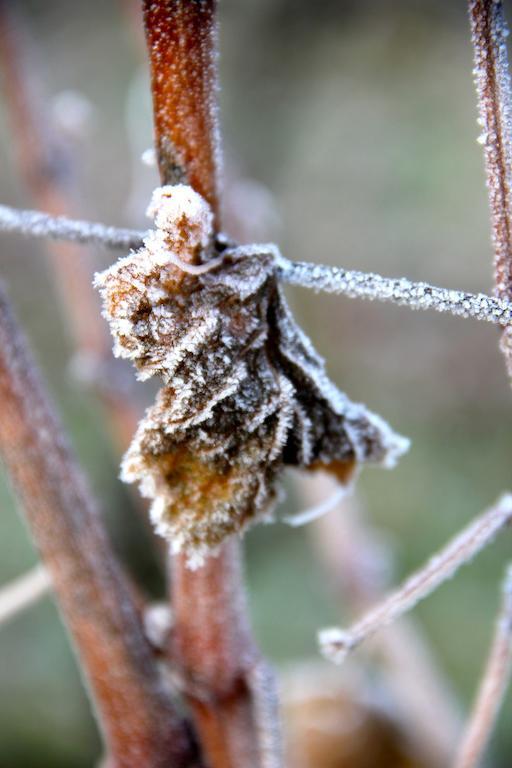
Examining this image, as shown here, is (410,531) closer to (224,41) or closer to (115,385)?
(115,385)

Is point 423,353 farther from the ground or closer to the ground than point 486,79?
farther from the ground

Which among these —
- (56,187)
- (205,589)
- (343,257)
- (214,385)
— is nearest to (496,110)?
(214,385)

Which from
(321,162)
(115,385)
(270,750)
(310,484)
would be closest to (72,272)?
(115,385)

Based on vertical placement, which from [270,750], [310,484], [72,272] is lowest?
[270,750]

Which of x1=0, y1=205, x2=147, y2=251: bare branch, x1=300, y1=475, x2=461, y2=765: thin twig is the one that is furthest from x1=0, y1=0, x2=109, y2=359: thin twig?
x1=0, y1=205, x2=147, y2=251: bare branch

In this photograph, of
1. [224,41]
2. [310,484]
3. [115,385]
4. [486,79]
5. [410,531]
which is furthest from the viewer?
[224,41]

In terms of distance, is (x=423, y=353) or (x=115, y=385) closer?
(x=115, y=385)
